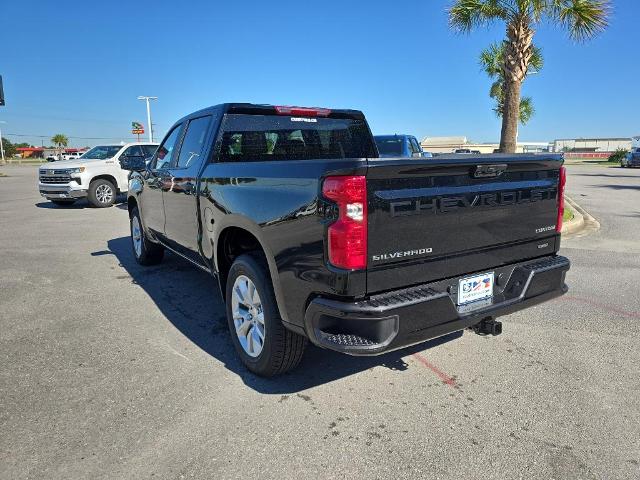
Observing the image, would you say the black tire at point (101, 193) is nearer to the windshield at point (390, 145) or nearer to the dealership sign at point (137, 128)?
the windshield at point (390, 145)

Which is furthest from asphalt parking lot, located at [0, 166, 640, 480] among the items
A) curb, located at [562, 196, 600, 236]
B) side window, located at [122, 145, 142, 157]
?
side window, located at [122, 145, 142, 157]

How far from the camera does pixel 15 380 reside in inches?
132

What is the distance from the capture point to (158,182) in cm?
510

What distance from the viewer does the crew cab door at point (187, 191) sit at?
418cm

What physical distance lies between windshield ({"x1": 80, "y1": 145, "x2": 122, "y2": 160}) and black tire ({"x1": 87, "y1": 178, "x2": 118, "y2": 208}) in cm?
90

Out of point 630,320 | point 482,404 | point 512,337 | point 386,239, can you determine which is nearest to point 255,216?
point 386,239

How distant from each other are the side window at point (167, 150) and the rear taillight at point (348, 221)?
304 centimetres

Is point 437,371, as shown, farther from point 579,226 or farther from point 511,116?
point 511,116

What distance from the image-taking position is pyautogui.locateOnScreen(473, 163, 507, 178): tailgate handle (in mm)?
2848

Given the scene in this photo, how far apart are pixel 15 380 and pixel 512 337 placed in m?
3.85

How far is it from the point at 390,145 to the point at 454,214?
11.9 m

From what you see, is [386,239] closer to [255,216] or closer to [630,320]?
[255,216]

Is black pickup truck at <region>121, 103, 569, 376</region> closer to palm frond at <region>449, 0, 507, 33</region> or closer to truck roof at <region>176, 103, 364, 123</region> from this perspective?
truck roof at <region>176, 103, 364, 123</region>

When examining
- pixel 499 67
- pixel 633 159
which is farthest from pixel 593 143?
pixel 499 67
